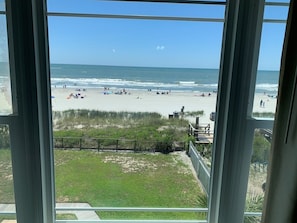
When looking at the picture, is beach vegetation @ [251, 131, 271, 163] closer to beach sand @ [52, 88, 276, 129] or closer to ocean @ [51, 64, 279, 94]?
beach sand @ [52, 88, 276, 129]

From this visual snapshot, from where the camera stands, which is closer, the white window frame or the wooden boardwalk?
the white window frame

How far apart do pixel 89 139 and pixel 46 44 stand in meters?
0.57

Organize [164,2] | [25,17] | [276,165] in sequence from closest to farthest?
[276,165] → [25,17] → [164,2]

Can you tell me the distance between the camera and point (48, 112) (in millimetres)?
1379

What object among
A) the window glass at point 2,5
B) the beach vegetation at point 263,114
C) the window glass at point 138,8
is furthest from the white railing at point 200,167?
the window glass at point 2,5

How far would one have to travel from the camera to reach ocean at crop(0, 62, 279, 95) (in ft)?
4.63

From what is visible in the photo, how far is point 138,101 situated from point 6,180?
85 centimetres

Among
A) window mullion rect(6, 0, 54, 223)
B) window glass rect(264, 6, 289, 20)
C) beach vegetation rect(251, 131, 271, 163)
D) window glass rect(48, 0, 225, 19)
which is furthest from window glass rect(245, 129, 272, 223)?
window mullion rect(6, 0, 54, 223)

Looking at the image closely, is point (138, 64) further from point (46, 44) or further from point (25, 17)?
point (25, 17)

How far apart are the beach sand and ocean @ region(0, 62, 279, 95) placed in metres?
0.03

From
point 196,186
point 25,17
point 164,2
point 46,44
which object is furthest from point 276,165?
point 25,17

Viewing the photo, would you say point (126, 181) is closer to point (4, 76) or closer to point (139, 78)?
point (139, 78)

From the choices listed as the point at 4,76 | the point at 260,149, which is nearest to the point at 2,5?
the point at 4,76

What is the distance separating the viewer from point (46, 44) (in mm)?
1331
